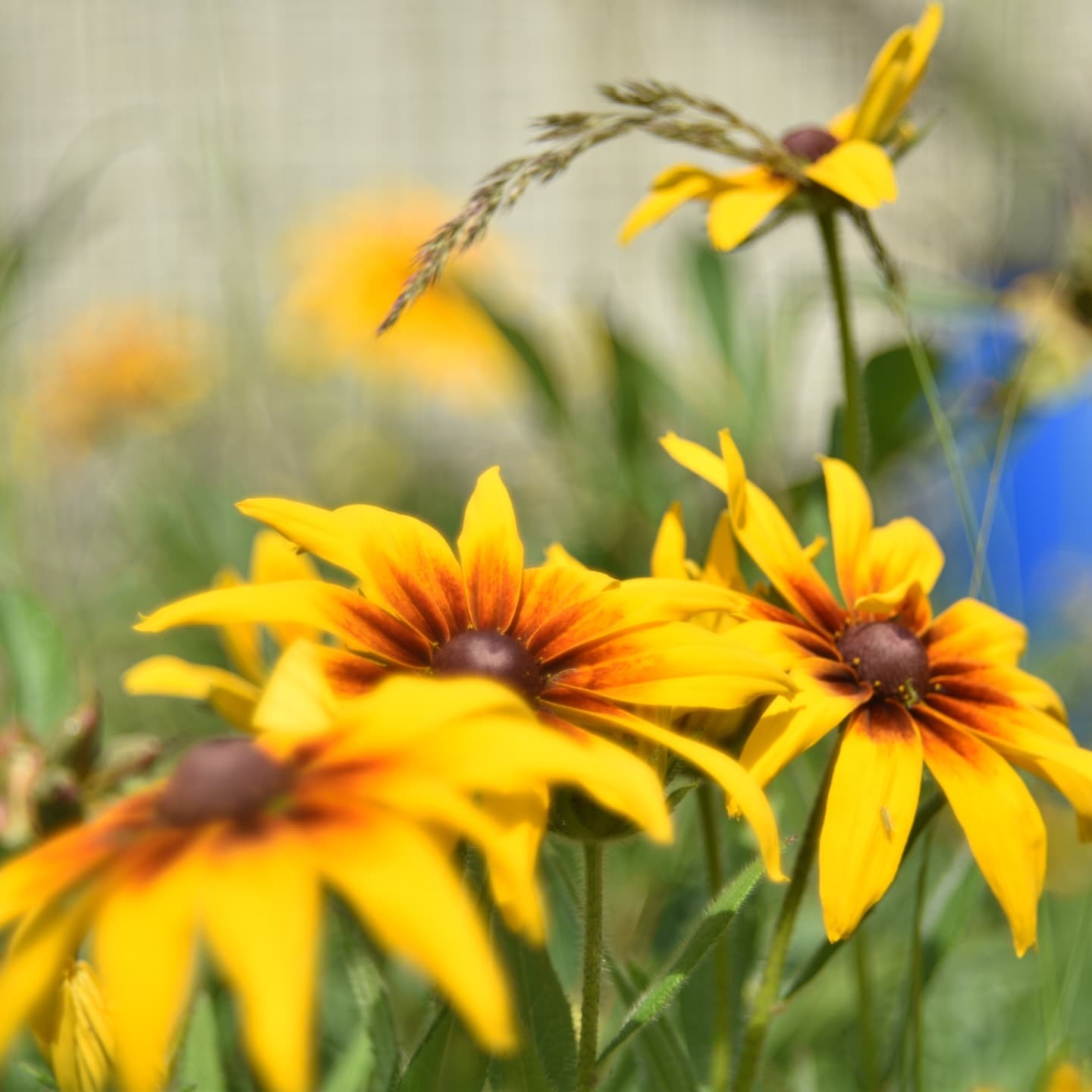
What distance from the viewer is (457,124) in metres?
3.36

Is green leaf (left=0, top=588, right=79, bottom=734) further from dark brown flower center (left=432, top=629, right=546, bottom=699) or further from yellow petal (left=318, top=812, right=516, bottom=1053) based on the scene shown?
yellow petal (left=318, top=812, right=516, bottom=1053)

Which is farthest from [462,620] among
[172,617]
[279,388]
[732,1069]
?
[279,388]

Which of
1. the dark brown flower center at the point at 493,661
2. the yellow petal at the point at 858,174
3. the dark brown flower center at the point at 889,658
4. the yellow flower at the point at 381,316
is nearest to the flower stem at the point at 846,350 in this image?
the yellow petal at the point at 858,174

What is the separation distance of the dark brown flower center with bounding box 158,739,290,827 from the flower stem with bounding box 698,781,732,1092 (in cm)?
24

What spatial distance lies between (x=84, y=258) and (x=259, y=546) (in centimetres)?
293

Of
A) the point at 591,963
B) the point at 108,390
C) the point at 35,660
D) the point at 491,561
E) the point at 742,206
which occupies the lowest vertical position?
the point at 108,390

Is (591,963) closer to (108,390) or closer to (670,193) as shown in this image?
(670,193)

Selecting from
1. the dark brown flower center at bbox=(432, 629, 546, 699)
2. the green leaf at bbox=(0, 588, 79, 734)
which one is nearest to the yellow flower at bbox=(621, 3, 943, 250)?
the dark brown flower center at bbox=(432, 629, 546, 699)

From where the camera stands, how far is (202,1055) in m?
0.56

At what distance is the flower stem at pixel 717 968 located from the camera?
21.8 inches

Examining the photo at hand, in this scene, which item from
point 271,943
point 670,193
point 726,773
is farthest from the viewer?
point 670,193

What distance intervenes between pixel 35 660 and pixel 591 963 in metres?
0.56

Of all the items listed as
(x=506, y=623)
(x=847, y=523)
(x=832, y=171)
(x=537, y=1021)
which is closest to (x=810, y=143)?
(x=832, y=171)

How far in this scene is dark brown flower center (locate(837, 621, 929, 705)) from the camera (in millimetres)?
497
